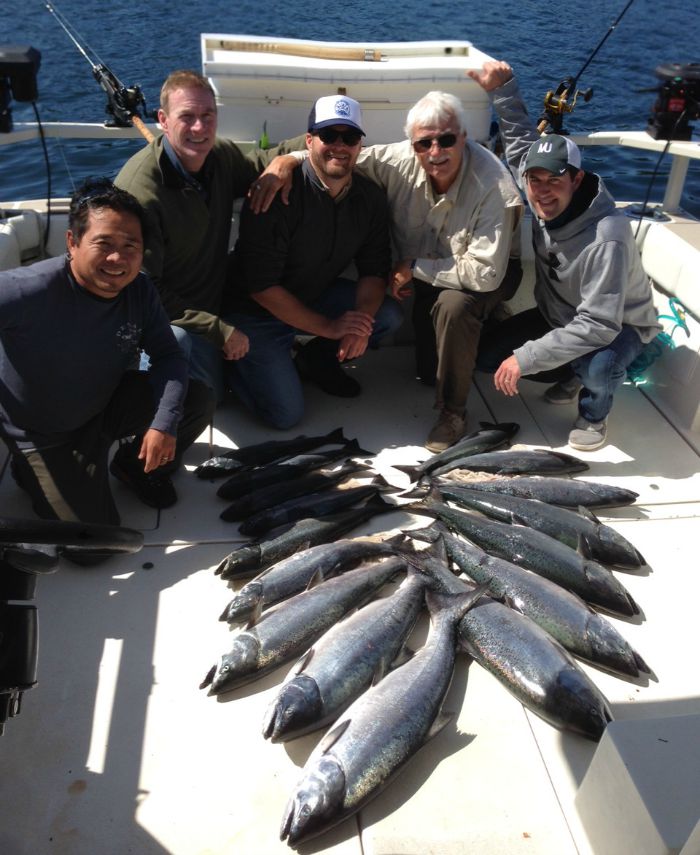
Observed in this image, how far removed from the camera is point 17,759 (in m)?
2.52

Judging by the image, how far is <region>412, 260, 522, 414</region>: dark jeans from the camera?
4.08 metres

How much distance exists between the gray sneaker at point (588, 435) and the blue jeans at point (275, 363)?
1213mm

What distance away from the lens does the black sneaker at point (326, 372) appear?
15.0 ft

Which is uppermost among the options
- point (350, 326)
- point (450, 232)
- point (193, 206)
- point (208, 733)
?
point (193, 206)

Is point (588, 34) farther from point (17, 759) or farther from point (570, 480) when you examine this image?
point (17, 759)

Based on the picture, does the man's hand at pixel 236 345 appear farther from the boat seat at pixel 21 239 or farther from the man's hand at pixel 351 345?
the boat seat at pixel 21 239

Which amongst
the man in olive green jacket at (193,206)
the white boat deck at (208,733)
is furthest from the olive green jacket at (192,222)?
the white boat deck at (208,733)

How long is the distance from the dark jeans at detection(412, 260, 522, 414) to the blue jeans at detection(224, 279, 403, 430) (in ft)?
0.73

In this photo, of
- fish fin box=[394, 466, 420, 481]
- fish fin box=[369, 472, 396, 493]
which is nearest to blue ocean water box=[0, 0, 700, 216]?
fish fin box=[394, 466, 420, 481]

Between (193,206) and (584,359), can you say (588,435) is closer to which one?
(584,359)

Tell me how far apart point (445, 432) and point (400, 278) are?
88 centimetres

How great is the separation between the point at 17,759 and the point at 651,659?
89.3 inches

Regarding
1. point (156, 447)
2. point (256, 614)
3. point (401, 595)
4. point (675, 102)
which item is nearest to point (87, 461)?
point (156, 447)

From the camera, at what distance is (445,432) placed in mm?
4168
